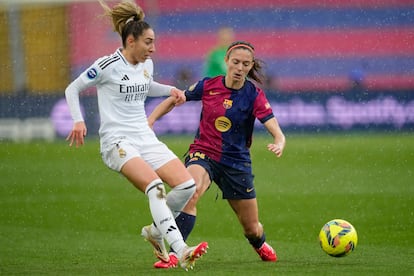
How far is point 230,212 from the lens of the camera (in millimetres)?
13625

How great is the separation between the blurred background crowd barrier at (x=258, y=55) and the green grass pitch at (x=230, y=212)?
0.99 m

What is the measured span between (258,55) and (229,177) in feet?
89.0

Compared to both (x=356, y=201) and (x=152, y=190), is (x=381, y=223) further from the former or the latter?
(x=152, y=190)

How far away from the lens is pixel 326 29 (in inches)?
1441

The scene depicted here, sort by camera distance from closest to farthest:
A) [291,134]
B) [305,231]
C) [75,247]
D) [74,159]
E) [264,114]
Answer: [264,114] → [75,247] → [305,231] → [74,159] → [291,134]

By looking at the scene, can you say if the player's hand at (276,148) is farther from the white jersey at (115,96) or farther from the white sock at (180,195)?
the white jersey at (115,96)

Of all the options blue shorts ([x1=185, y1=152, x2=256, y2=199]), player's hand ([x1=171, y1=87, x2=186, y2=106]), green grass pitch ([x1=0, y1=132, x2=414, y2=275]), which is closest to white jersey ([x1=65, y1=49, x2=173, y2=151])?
player's hand ([x1=171, y1=87, x2=186, y2=106])

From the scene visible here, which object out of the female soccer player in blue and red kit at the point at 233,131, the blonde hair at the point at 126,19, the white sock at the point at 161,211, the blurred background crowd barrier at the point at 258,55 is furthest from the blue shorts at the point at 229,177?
the blurred background crowd barrier at the point at 258,55

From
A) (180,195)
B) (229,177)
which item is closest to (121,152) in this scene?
(180,195)

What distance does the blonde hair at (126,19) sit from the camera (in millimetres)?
8164

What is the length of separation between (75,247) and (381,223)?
402 cm

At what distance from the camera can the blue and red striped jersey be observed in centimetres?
859

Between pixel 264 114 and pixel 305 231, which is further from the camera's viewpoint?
pixel 305 231

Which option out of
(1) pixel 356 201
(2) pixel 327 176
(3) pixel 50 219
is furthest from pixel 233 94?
(2) pixel 327 176
